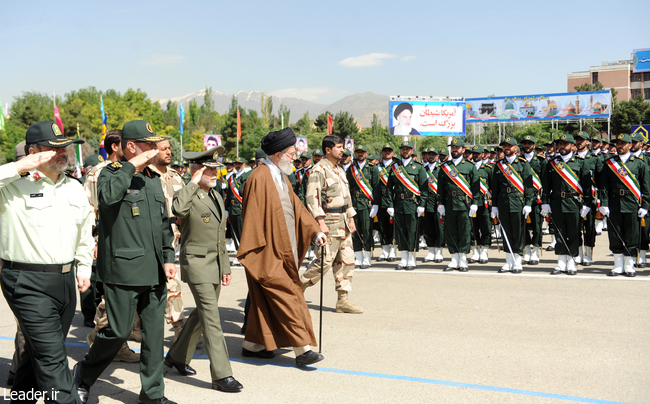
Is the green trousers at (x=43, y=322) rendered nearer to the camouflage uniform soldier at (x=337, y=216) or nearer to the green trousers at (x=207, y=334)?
the green trousers at (x=207, y=334)

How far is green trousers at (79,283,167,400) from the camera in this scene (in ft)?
14.2

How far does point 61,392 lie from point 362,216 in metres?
9.08

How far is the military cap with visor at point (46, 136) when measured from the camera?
3846 mm

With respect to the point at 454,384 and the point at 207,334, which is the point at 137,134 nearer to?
the point at 207,334

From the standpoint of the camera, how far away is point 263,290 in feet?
17.6

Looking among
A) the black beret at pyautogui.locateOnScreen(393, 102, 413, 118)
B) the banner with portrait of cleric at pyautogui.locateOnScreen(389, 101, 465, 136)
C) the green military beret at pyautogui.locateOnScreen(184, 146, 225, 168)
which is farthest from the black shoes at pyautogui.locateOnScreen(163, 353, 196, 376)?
the black beret at pyautogui.locateOnScreen(393, 102, 413, 118)

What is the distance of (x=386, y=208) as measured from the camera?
501 inches

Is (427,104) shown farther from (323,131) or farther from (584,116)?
(323,131)

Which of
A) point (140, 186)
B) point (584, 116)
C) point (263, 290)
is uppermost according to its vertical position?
point (584, 116)

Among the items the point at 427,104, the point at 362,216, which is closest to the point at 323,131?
the point at 427,104

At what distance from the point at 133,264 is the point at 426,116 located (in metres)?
41.8

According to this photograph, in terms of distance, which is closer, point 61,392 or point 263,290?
point 61,392

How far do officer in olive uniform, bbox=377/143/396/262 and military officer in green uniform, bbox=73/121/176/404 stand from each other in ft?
27.0

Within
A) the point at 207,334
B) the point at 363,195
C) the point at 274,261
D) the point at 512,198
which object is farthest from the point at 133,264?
the point at 363,195
